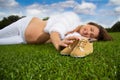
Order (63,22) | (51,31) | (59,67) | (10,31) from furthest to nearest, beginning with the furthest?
(10,31)
(63,22)
(51,31)
(59,67)

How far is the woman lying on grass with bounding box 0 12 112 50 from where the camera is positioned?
6.32 meters

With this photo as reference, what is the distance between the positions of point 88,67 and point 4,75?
119 centimetres

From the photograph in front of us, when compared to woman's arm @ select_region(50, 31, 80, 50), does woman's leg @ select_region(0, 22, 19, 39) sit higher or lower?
higher

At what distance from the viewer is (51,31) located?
6.40 metres

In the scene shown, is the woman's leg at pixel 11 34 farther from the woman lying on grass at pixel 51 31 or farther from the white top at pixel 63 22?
the white top at pixel 63 22

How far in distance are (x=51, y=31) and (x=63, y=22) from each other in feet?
2.02

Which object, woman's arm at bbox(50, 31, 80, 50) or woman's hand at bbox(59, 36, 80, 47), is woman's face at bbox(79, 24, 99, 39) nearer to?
woman's arm at bbox(50, 31, 80, 50)

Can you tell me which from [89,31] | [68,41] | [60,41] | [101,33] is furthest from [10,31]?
[68,41]

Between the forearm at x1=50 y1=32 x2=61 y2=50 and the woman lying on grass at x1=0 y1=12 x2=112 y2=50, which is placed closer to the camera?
the forearm at x1=50 y1=32 x2=61 y2=50

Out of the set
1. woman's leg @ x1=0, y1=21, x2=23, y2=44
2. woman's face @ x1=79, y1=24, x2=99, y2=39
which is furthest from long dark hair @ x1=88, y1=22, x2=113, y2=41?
woman's leg @ x1=0, y1=21, x2=23, y2=44

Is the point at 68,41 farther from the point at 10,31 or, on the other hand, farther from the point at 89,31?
the point at 10,31

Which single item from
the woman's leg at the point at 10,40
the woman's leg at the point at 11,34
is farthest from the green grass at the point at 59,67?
the woman's leg at the point at 11,34

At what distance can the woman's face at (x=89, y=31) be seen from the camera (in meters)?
6.39

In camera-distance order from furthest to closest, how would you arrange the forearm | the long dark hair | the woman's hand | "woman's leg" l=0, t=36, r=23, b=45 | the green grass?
1. "woman's leg" l=0, t=36, r=23, b=45
2. the long dark hair
3. the forearm
4. the woman's hand
5. the green grass
